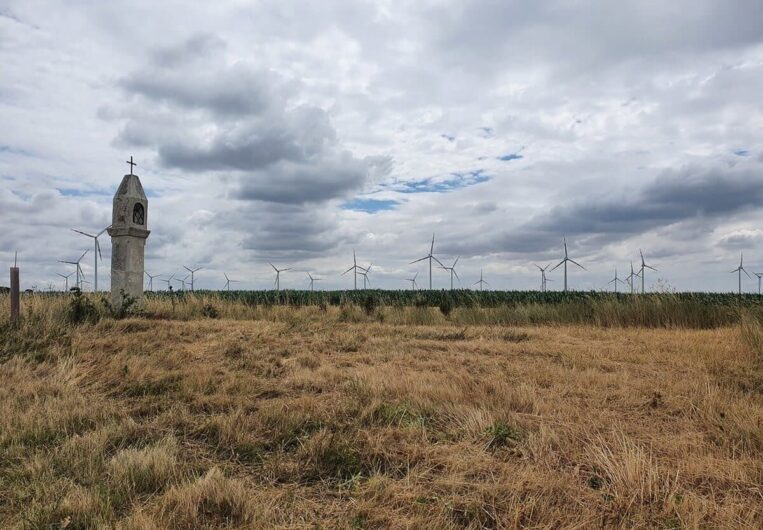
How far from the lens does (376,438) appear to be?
4273 millimetres

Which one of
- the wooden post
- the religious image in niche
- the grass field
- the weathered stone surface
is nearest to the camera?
the grass field

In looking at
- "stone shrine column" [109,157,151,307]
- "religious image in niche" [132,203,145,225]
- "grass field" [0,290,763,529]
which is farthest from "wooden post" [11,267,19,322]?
"religious image in niche" [132,203,145,225]

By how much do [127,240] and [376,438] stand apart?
11.8m

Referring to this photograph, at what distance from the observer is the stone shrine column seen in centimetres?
1374

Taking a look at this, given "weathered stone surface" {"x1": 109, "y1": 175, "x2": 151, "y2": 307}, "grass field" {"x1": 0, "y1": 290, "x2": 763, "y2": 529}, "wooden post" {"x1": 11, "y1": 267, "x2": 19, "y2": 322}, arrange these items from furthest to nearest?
"weathered stone surface" {"x1": 109, "y1": 175, "x2": 151, "y2": 307} < "wooden post" {"x1": 11, "y1": 267, "x2": 19, "y2": 322} < "grass field" {"x1": 0, "y1": 290, "x2": 763, "y2": 529}

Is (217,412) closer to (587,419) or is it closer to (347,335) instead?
(587,419)

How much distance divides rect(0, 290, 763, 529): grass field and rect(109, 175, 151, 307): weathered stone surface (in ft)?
16.1

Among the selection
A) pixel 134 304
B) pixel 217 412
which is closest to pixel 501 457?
pixel 217 412

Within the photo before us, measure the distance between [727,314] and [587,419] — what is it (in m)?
12.4

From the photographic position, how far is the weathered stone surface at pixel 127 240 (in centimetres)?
1374

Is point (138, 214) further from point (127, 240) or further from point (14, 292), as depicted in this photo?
point (14, 292)

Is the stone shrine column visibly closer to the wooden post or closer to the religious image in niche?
the religious image in niche

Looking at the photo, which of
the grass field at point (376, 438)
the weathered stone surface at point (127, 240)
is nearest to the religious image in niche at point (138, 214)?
the weathered stone surface at point (127, 240)

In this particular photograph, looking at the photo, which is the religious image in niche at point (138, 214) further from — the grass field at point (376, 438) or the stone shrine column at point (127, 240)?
the grass field at point (376, 438)
